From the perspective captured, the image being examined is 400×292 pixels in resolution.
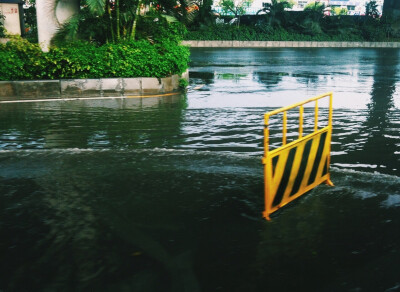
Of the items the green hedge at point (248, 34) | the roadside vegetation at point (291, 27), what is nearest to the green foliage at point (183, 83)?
the roadside vegetation at point (291, 27)

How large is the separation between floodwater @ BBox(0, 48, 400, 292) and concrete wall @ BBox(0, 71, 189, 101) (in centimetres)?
209

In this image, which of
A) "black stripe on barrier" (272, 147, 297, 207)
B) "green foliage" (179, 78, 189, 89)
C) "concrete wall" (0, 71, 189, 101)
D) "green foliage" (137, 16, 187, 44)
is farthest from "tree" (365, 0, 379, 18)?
"black stripe on barrier" (272, 147, 297, 207)

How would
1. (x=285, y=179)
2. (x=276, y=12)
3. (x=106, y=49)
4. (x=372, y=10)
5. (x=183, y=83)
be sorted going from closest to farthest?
(x=285, y=179), (x=106, y=49), (x=183, y=83), (x=276, y=12), (x=372, y=10)

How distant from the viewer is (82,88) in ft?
42.8

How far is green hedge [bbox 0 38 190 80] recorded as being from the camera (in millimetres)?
12570

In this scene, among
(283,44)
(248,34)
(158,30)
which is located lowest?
(158,30)

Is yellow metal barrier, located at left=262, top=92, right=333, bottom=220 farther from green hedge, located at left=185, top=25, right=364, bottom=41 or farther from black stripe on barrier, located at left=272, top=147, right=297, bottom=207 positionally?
green hedge, located at left=185, top=25, right=364, bottom=41

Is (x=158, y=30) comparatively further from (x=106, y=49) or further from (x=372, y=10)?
(x=372, y=10)

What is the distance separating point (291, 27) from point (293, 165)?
4486 centimetres

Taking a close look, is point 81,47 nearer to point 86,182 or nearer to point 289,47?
point 86,182

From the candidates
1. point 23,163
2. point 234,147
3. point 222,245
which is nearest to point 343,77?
point 234,147

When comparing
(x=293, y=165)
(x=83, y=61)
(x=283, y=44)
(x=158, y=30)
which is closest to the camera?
(x=293, y=165)

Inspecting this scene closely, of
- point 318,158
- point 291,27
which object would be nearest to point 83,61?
point 318,158

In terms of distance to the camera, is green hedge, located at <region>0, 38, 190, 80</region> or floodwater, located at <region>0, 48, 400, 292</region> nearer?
floodwater, located at <region>0, 48, 400, 292</region>
